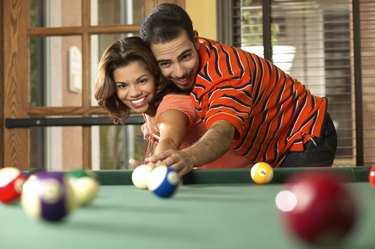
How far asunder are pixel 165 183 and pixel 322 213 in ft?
2.48

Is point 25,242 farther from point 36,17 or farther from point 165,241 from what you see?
point 36,17

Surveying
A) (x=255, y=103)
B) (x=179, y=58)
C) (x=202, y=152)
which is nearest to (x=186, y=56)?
(x=179, y=58)

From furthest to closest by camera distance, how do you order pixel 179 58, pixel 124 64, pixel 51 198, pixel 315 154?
pixel 315 154 → pixel 124 64 → pixel 179 58 → pixel 51 198

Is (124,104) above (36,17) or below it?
below

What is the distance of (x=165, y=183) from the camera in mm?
1451

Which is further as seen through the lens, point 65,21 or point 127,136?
point 127,136

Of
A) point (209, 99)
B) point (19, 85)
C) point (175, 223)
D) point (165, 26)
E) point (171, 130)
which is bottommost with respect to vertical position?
point (175, 223)

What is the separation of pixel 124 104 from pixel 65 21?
1.98 m

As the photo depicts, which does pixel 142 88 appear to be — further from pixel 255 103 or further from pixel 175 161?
pixel 175 161

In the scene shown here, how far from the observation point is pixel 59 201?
1042 millimetres

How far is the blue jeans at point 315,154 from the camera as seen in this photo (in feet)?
8.11

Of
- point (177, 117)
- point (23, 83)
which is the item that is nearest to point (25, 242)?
point (177, 117)

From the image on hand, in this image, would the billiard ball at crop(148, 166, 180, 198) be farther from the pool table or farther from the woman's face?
the woman's face

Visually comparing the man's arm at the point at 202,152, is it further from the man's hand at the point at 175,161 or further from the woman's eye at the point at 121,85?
the woman's eye at the point at 121,85
